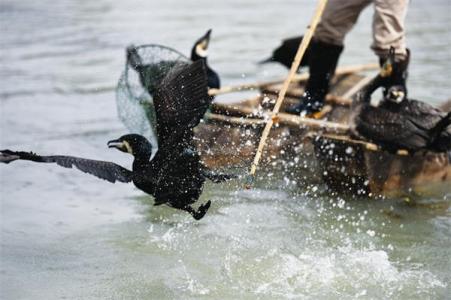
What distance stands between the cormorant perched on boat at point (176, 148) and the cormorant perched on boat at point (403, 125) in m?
1.71

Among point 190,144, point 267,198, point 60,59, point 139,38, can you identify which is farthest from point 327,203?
point 139,38

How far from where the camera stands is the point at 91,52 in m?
11.7

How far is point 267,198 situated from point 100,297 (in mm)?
1827

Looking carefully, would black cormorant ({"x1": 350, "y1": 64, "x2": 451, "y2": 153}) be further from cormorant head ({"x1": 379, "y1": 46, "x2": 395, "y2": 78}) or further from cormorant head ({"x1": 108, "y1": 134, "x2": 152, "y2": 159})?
cormorant head ({"x1": 108, "y1": 134, "x2": 152, "y2": 159})

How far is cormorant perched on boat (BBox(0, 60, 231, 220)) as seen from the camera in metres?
3.88

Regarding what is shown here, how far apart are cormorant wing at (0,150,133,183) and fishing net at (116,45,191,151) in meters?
1.72

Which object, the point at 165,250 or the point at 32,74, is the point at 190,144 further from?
the point at 32,74

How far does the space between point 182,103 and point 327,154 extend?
182cm

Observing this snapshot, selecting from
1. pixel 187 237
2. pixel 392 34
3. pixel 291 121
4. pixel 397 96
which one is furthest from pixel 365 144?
pixel 187 237

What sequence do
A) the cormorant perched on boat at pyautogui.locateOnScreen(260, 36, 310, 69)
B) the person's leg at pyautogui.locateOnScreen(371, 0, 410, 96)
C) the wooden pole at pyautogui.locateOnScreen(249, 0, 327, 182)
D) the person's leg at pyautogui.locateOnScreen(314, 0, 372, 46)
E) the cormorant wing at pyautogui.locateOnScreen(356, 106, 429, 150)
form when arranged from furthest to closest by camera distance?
the cormorant perched on boat at pyautogui.locateOnScreen(260, 36, 310, 69) → the person's leg at pyautogui.locateOnScreen(314, 0, 372, 46) → the person's leg at pyautogui.locateOnScreen(371, 0, 410, 96) → the cormorant wing at pyautogui.locateOnScreen(356, 106, 429, 150) → the wooden pole at pyautogui.locateOnScreen(249, 0, 327, 182)

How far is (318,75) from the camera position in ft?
21.1

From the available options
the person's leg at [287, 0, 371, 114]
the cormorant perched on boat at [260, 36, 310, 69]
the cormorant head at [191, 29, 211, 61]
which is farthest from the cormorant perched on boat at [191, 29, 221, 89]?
the cormorant perched on boat at [260, 36, 310, 69]

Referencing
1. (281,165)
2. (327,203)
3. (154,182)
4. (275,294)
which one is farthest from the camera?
(281,165)

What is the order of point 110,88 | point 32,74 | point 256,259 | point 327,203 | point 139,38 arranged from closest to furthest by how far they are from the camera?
1. point 256,259
2. point 327,203
3. point 110,88
4. point 32,74
5. point 139,38
